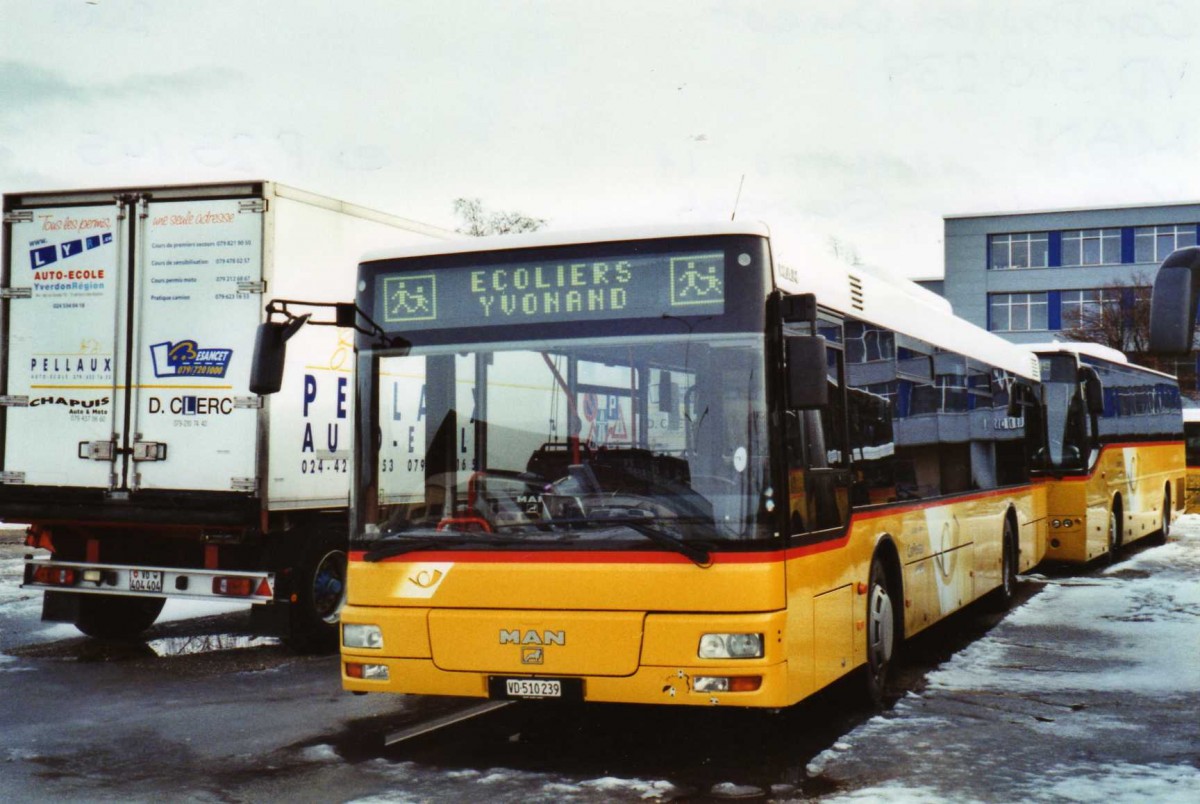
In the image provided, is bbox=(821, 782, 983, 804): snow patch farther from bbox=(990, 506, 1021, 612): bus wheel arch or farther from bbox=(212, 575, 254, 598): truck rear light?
bbox=(990, 506, 1021, 612): bus wheel arch

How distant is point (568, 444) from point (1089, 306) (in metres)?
73.4

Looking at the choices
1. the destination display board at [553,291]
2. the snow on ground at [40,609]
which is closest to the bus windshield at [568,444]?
the destination display board at [553,291]

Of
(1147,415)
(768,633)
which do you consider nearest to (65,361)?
(768,633)

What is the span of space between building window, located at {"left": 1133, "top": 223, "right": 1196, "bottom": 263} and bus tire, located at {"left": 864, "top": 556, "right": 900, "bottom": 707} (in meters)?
70.2

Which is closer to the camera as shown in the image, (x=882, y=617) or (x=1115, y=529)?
(x=882, y=617)

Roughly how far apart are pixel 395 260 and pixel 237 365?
3.62 m

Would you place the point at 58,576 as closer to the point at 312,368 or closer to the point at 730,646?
the point at 312,368

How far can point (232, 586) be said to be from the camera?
1101 centimetres

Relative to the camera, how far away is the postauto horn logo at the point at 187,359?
36.3ft

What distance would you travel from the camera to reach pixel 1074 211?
77.0 metres

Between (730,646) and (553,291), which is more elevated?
→ (553,291)

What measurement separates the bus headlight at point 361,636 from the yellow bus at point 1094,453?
11615mm

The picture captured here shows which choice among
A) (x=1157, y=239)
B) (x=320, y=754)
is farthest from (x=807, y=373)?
(x=1157, y=239)

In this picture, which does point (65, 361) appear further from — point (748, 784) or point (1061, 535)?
point (1061, 535)
